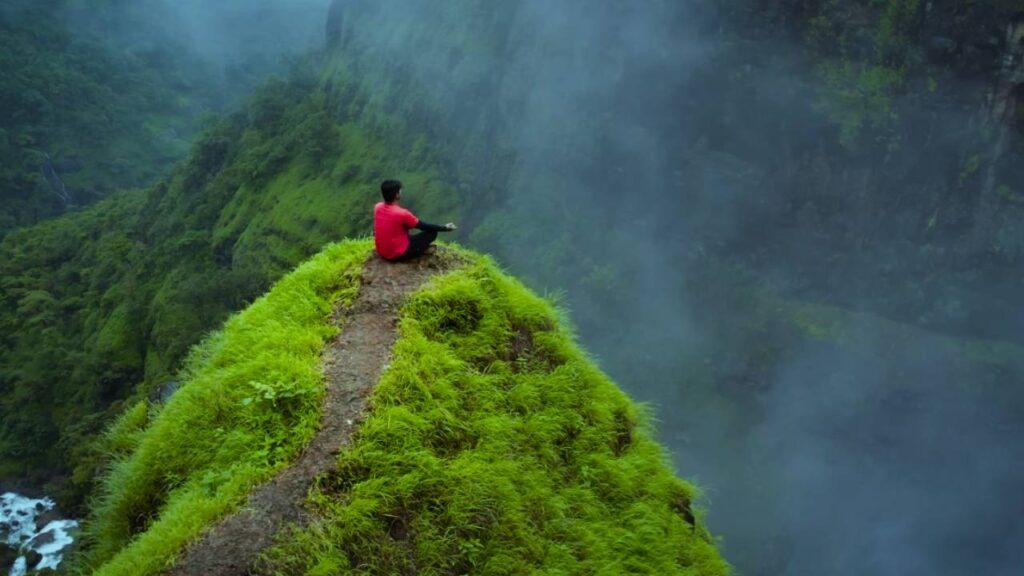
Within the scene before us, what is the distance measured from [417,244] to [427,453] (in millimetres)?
2756

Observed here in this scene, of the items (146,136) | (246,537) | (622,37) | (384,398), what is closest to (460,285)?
(384,398)

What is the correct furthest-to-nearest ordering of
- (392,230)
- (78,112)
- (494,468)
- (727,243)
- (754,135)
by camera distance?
(78,112) < (727,243) < (754,135) < (392,230) < (494,468)

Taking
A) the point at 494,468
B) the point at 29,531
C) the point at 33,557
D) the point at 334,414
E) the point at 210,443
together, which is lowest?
the point at 33,557

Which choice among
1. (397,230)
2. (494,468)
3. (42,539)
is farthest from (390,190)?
(42,539)

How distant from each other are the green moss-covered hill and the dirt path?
0.10 meters

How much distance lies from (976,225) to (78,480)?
48340 millimetres

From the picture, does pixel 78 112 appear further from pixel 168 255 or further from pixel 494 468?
pixel 494 468

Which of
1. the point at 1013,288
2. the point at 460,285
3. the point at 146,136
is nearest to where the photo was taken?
the point at 460,285

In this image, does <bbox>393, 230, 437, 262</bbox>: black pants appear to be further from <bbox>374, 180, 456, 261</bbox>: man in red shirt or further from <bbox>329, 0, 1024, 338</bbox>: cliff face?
<bbox>329, 0, 1024, 338</bbox>: cliff face

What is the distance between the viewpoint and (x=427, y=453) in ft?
17.1

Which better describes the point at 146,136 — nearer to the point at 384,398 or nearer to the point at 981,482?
the point at 981,482

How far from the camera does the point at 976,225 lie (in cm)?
3872


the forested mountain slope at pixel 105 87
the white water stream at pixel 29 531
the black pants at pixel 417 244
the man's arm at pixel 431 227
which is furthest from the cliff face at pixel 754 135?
the forested mountain slope at pixel 105 87

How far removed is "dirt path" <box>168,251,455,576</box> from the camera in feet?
14.5
